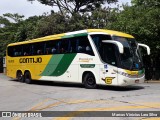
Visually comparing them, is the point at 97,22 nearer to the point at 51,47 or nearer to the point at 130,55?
the point at 51,47

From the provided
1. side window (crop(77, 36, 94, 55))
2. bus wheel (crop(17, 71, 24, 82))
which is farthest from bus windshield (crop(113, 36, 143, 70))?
bus wheel (crop(17, 71, 24, 82))

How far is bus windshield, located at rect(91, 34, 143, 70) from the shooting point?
1688 centimetres

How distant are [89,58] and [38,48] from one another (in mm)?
5747

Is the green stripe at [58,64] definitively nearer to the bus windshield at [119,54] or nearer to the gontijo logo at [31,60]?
the gontijo logo at [31,60]

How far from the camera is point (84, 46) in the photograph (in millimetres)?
18625

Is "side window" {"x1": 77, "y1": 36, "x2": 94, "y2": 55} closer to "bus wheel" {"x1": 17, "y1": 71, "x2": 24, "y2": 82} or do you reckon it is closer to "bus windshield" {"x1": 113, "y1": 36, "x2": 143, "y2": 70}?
"bus windshield" {"x1": 113, "y1": 36, "x2": 143, "y2": 70}

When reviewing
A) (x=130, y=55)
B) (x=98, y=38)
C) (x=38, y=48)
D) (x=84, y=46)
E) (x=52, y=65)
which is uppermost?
(x=98, y=38)

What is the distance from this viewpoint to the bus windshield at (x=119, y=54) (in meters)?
16.9

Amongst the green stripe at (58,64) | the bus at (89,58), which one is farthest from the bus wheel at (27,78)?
the green stripe at (58,64)

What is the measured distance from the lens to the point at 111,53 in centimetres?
1717

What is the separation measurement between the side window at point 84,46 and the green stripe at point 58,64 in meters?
0.71

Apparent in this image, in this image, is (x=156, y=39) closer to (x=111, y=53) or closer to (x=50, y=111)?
(x=111, y=53)

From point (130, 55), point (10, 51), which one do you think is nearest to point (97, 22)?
point (10, 51)

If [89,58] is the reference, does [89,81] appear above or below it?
below
